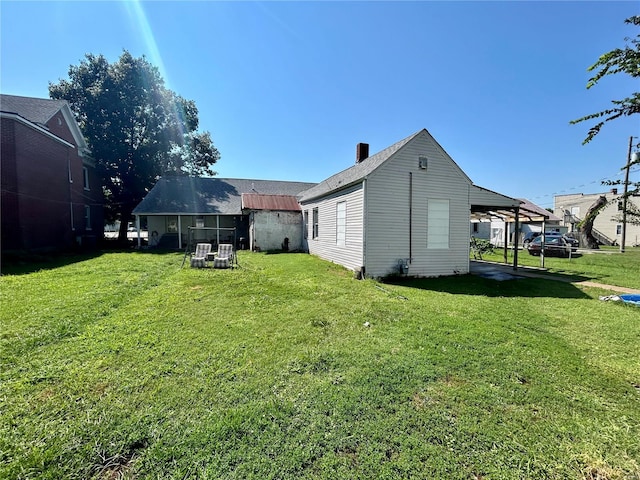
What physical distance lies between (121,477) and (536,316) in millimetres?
7631

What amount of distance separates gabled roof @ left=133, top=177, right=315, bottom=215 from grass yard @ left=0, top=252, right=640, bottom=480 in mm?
15134

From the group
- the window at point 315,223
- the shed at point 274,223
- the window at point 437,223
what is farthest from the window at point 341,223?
the shed at point 274,223

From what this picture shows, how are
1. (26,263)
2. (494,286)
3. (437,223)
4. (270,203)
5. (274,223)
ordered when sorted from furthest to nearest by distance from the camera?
(270,203), (274,223), (26,263), (437,223), (494,286)

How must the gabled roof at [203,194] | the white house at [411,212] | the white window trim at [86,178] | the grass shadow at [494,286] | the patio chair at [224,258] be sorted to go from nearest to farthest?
the grass shadow at [494,286]
the white house at [411,212]
the patio chair at [224,258]
the gabled roof at [203,194]
the white window trim at [86,178]

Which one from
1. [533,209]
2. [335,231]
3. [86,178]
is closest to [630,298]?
[335,231]

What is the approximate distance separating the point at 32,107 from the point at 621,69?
2512cm

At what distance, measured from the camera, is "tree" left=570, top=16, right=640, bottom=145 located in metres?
2.25

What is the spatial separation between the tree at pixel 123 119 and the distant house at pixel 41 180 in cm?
286

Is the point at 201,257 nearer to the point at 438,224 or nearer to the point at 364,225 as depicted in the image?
the point at 364,225

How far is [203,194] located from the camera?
2331cm

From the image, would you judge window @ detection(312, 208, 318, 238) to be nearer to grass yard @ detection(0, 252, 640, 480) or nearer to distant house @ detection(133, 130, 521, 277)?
distant house @ detection(133, 130, 521, 277)

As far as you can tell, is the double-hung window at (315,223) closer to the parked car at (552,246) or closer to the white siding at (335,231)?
the white siding at (335,231)

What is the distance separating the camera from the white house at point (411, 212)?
9.88 metres

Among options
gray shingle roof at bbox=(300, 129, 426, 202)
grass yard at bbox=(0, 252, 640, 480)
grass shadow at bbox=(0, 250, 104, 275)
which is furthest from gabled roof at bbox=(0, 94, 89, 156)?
gray shingle roof at bbox=(300, 129, 426, 202)
